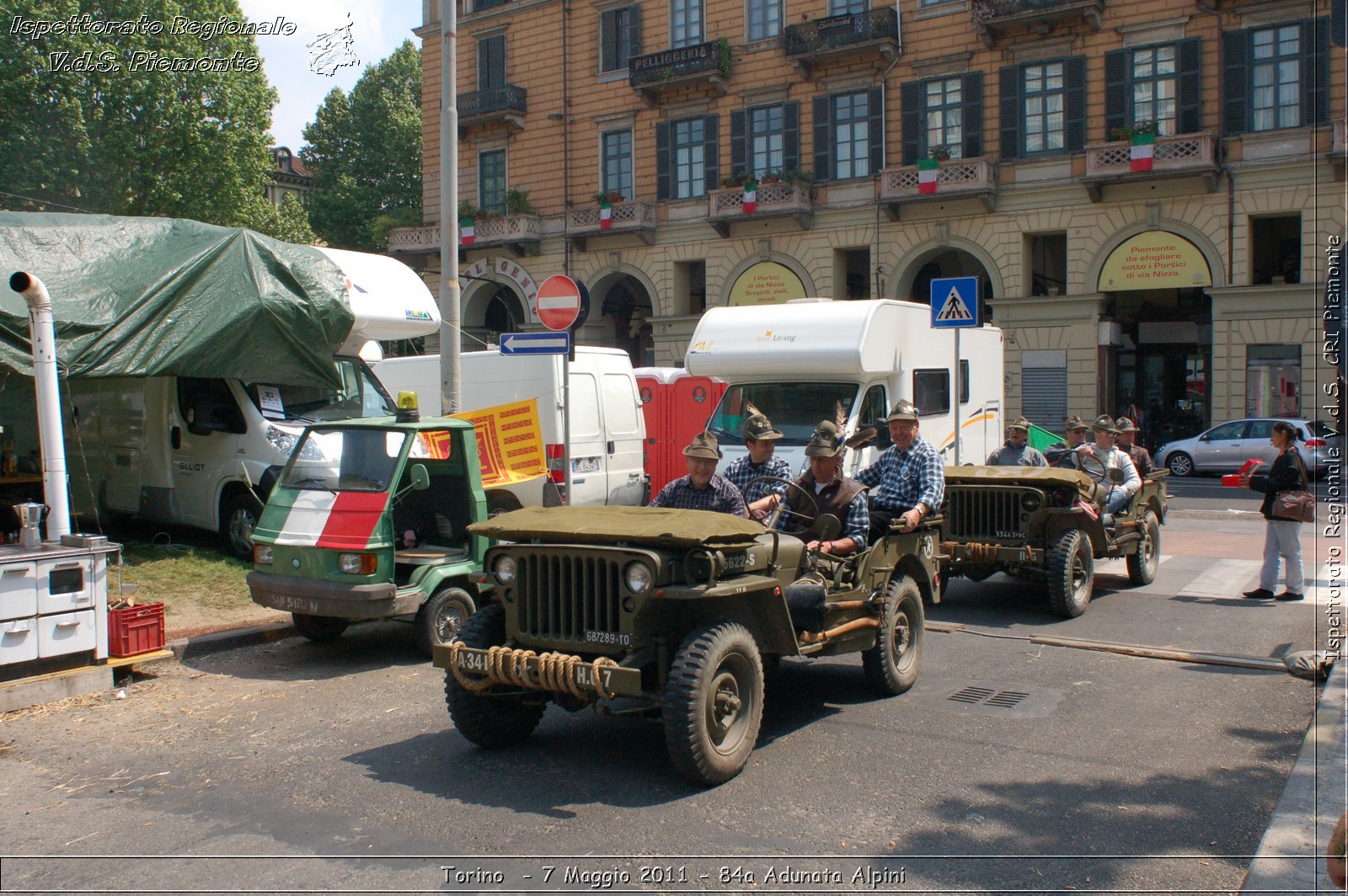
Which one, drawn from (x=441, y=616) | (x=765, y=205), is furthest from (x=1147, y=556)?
(x=765, y=205)

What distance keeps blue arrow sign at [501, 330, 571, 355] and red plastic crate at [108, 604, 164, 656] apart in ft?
12.8

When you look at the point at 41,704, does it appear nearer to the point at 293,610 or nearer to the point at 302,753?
the point at 293,610

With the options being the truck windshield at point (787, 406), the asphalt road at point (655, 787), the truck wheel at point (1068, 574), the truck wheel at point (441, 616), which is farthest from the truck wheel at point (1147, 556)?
the truck wheel at point (441, 616)

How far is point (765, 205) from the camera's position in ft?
109

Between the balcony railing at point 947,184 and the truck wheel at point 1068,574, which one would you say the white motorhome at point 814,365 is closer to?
the truck wheel at point 1068,574

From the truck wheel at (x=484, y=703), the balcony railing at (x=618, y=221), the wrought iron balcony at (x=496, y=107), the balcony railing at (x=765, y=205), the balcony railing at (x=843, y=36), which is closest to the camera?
the truck wheel at (x=484, y=703)

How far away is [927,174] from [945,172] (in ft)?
1.66

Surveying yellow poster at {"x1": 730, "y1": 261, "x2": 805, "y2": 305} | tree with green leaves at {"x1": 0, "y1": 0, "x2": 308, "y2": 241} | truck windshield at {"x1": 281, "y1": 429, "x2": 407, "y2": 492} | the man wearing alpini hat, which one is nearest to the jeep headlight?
the man wearing alpini hat

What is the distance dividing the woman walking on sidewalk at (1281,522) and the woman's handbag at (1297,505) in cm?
5

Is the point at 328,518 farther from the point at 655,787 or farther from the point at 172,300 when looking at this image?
the point at 655,787

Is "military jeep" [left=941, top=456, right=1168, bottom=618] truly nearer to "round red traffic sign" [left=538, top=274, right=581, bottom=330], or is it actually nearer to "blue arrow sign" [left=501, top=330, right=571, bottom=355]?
"blue arrow sign" [left=501, top=330, right=571, bottom=355]

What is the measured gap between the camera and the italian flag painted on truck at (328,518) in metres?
7.94

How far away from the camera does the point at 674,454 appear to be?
18500 millimetres

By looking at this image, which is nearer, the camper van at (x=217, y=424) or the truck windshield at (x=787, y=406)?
the camper van at (x=217, y=424)
